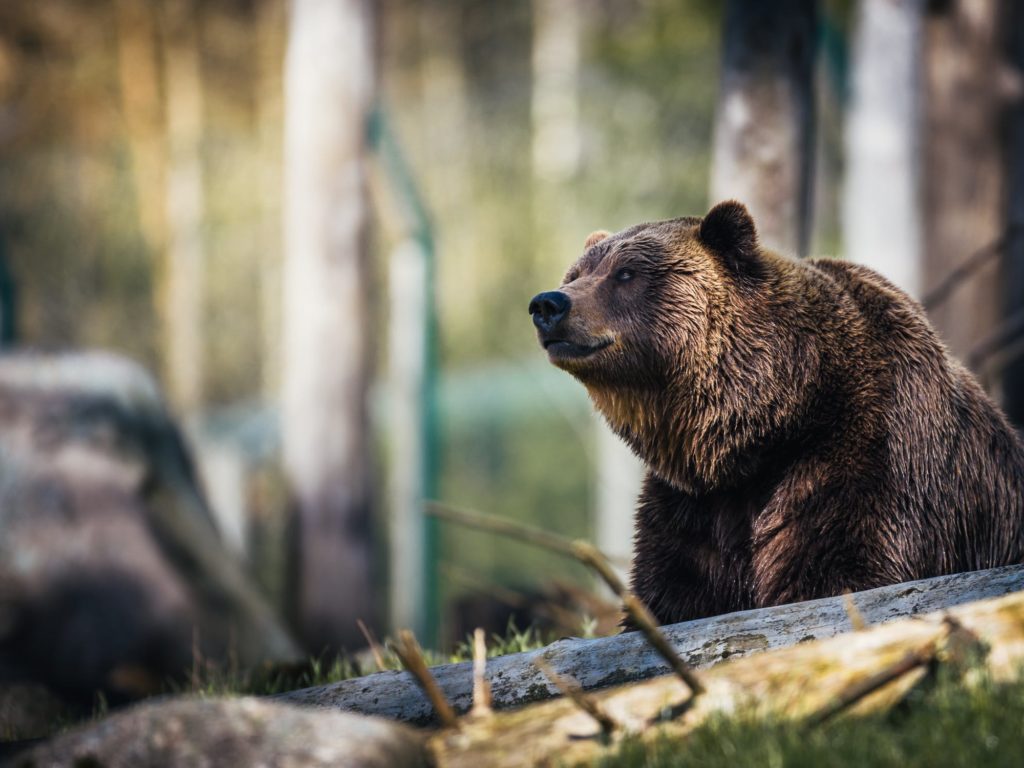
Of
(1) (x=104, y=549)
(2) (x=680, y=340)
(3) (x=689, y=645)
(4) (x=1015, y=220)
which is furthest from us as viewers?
(4) (x=1015, y=220)

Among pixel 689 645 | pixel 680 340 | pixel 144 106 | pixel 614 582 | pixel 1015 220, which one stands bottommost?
pixel 689 645

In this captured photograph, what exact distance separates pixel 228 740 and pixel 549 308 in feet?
6.10

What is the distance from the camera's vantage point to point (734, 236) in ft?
13.4

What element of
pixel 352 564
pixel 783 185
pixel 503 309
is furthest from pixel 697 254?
pixel 503 309

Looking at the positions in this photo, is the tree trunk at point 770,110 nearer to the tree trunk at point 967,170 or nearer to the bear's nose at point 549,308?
the bear's nose at point 549,308

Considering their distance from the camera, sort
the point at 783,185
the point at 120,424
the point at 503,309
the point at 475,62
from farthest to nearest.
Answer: the point at 475,62 → the point at 503,309 → the point at 120,424 → the point at 783,185

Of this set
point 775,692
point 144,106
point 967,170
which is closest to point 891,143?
point 967,170

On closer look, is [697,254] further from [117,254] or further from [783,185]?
[117,254]

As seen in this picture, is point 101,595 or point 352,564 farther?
point 352,564

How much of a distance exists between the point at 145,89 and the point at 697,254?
611 inches

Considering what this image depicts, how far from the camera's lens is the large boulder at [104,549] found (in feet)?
21.0

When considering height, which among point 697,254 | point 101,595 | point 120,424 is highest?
point 697,254

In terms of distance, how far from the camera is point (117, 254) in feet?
63.3

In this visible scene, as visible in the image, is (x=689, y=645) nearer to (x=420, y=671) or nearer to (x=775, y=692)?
(x=775, y=692)
